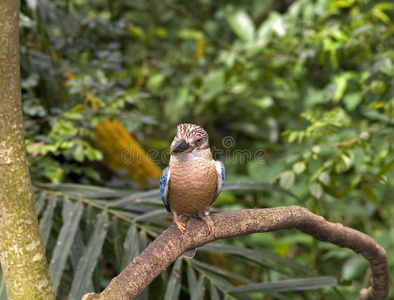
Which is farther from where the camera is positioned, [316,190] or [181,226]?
[316,190]

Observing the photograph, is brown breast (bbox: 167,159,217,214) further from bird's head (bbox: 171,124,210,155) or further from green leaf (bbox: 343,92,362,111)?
green leaf (bbox: 343,92,362,111)

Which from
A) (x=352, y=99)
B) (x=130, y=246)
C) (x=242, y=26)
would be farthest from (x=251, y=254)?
(x=242, y=26)

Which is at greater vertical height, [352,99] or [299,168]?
[352,99]

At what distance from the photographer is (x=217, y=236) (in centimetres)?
154

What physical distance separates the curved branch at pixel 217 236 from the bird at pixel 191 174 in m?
0.04

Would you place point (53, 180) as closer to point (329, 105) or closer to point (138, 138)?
point (138, 138)

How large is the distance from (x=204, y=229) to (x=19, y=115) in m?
0.73

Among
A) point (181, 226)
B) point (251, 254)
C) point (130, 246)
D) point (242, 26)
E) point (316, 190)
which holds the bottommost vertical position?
point (251, 254)

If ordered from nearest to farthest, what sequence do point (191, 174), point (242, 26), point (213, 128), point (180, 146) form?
point (180, 146), point (191, 174), point (242, 26), point (213, 128)

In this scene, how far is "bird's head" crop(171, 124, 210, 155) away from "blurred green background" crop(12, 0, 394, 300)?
86 centimetres

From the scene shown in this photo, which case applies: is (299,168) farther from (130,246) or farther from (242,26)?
(242,26)

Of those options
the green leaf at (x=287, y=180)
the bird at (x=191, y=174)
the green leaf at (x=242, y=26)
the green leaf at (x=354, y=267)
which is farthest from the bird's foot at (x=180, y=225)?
the green leaf at (x=242, y=26)

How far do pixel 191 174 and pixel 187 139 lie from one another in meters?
0.16

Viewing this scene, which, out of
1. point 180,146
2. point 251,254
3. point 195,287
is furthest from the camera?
point 251,254
